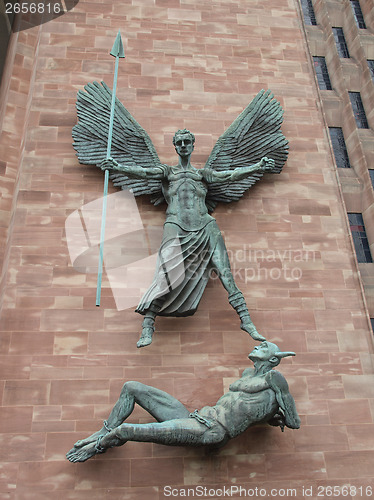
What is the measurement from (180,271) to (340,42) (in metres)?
8.94

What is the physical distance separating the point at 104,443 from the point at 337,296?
4646 mm

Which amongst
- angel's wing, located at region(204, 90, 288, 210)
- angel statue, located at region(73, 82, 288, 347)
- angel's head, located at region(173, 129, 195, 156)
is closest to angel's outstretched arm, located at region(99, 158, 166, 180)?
angel statue, located at region(73, 82, 288, 347)

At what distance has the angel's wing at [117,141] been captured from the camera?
9.51 metres

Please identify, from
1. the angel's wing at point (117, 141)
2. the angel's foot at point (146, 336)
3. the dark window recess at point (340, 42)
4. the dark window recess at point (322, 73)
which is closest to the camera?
the angel's foot at point (146, 336)

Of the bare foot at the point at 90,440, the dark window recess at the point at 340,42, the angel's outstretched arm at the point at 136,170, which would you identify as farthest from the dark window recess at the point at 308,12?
the bare foot at the point at 90,440

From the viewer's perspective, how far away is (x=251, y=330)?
8.03 meters

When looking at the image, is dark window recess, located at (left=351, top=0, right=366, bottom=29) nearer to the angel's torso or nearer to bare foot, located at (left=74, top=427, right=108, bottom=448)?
the angel's torso

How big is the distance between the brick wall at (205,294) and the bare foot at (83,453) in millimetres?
407

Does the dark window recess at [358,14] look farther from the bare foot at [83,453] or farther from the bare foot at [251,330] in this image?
the bare foot at [83,453]

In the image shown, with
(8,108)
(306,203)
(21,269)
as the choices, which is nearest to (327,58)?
(306,203)

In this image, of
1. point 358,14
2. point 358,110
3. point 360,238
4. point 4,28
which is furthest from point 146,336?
point 358,14

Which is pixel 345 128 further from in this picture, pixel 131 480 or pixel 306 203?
pixel 131 480

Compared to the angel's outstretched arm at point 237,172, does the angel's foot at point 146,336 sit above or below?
below

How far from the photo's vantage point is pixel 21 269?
28.7 feet
